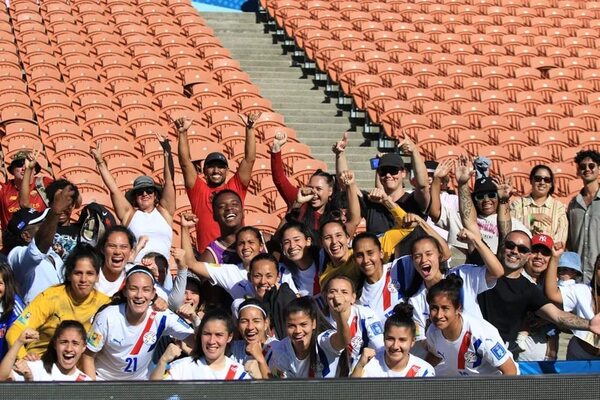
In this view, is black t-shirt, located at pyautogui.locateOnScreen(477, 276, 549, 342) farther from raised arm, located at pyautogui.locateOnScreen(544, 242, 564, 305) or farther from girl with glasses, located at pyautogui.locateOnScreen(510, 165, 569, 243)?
girl with glasses, located at pyautogui.locateOnScreen(510, 165, 569, 243)

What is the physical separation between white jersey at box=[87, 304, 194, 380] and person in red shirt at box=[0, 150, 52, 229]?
1989 mm

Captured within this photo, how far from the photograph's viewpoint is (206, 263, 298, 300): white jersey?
6.56 m

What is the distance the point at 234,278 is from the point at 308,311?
975 millimetres

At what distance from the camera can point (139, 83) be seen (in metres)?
13.0

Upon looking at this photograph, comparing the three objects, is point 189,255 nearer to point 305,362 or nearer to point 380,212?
point 305,362

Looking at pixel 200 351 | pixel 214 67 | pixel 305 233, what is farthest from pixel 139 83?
pixel 200 351

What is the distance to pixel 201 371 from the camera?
5.52 meters

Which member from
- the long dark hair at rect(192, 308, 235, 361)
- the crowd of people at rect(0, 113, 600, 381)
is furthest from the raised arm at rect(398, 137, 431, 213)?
the long dark hair at rect(192, 308, 235, 361)

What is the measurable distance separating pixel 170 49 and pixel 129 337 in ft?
29.7

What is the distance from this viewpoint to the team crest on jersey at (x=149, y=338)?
5.88m

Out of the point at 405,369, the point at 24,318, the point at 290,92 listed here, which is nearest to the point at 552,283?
the point at 405,369

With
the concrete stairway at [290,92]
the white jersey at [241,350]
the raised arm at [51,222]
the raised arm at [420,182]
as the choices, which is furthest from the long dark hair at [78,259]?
the concrete stairway at [290,92]

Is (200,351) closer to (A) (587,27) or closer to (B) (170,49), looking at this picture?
(B) (170,49)

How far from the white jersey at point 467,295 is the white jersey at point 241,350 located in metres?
0.84
